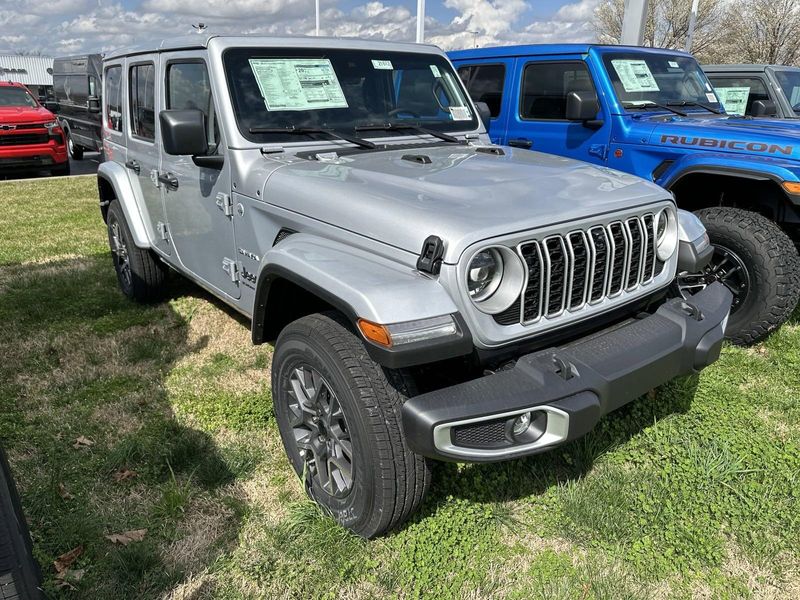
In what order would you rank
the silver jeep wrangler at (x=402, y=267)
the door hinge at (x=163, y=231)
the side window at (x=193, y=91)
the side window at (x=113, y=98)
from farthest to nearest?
the side window at (x=113, y=98) → the door hinge at (x=163, y=231) → the side window at (x=193, y=91) → the silver jeep wrangler at (x=402, y=267)

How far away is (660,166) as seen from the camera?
15.4 ft

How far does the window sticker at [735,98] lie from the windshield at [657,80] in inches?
88.9

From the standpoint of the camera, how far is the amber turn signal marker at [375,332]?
198cm

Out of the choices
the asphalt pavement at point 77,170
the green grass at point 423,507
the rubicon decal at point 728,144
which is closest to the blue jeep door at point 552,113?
the rubicon decal at point 728,144

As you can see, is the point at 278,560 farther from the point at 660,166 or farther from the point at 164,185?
the point at 660,166

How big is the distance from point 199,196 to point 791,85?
7366mm

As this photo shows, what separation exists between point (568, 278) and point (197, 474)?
76.1 inches

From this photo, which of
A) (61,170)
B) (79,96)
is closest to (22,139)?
(61,170)

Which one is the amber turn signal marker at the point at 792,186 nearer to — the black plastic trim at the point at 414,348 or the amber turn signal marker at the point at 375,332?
the black plastic trim at the point at 414,348

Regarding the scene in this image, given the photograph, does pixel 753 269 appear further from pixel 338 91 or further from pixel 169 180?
pixel 169 180

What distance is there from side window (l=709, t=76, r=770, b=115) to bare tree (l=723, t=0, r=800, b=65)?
79.3 ft

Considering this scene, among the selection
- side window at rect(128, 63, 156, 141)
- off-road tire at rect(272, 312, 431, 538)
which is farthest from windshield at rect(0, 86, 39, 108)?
off-road tire at rect(272, 312, 431, 538)

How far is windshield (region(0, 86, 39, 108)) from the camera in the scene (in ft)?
41.3

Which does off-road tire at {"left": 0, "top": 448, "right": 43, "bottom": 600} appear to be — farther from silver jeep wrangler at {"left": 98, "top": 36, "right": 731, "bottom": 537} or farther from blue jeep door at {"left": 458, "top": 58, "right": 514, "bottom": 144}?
blue jeep door at {"left": 458, "top": 58, "right": 514, "bottom": 144}
